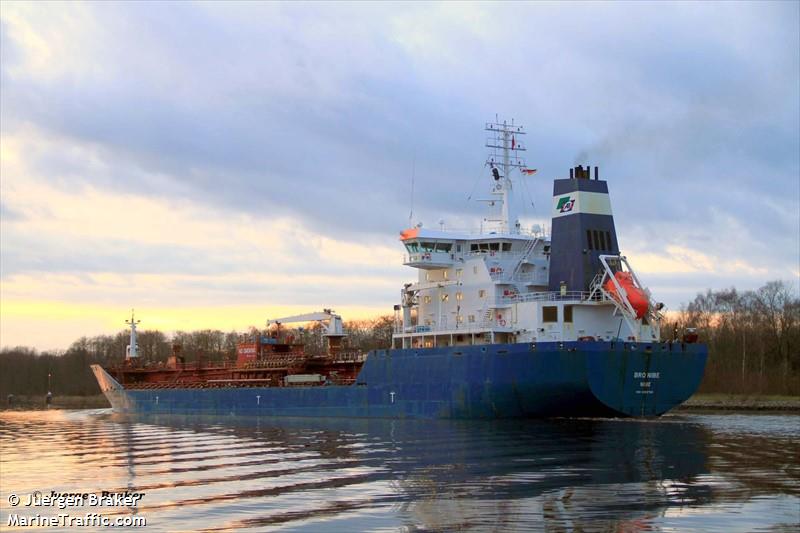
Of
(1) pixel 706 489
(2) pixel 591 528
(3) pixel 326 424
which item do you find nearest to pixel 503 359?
(3) pixel 326 424

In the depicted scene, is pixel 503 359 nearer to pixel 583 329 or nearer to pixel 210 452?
pixel 583 329

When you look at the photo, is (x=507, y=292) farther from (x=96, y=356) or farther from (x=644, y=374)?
(x=96, y=356)

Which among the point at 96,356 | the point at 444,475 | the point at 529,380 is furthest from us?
the point at 96,356

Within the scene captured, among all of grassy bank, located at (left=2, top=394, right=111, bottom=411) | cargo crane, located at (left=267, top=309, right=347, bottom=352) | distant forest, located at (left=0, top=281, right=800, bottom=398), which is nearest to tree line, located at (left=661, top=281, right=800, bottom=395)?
distant forest, located at (left=0, top=281, right=800, bottom=398)

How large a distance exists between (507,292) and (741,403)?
70.6 feet

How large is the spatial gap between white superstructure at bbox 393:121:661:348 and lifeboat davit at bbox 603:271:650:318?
1.9 inches

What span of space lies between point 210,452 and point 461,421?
1040 cm

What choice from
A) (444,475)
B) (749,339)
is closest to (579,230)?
(444,475)

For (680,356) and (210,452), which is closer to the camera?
(210,452)

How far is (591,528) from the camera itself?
14.1m

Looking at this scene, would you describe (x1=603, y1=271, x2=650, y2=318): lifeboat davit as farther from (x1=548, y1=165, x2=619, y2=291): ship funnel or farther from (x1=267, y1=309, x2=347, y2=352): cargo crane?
(x1=267, y1=309, x2=347, y2=352): cargo crane

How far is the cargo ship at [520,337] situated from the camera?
32.5 metres

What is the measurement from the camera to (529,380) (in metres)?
32.7

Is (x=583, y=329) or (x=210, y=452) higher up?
(x=583, y=329)
